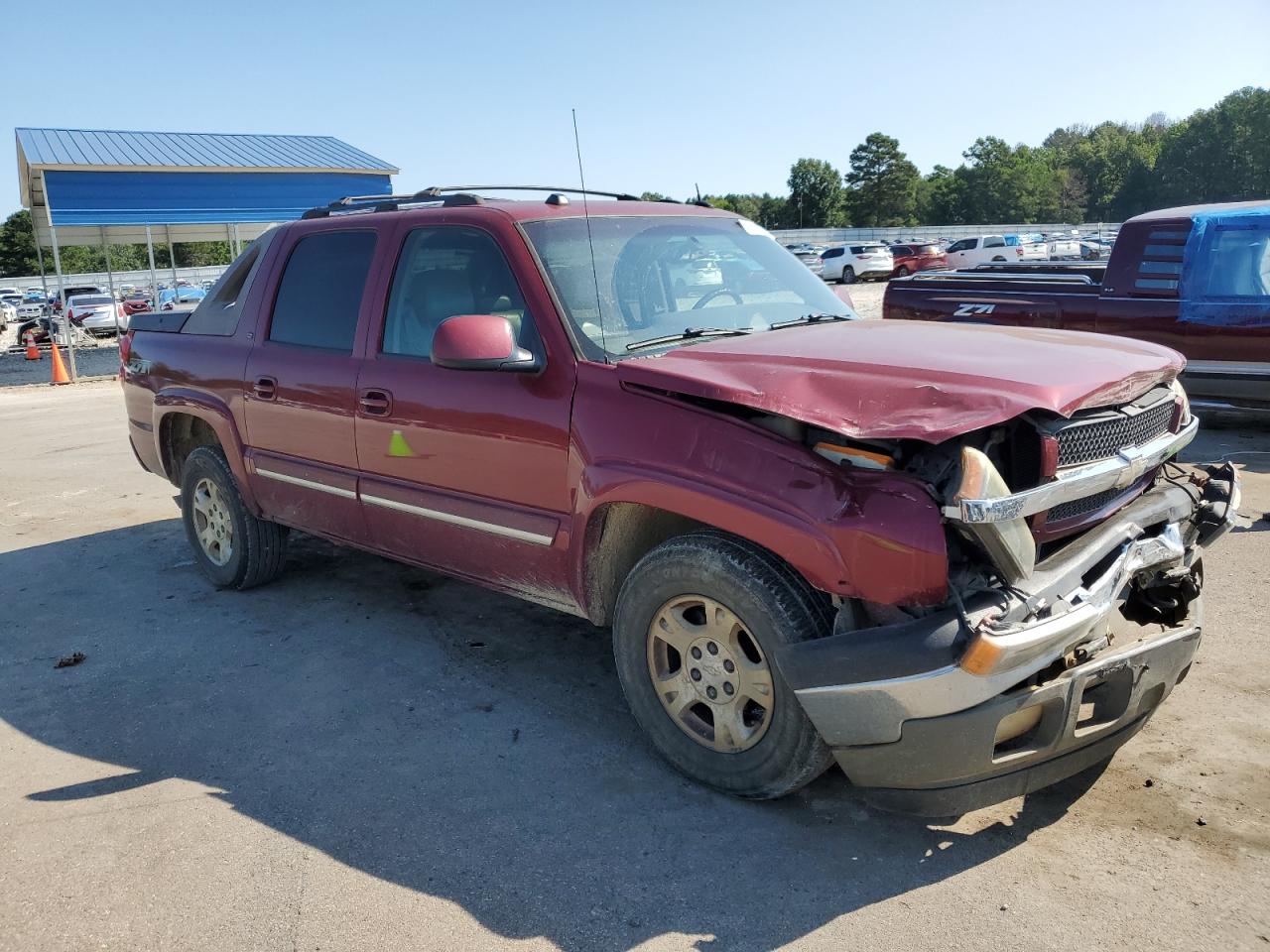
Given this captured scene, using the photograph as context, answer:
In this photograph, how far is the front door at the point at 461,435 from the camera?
3.68m

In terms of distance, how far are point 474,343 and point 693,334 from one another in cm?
88

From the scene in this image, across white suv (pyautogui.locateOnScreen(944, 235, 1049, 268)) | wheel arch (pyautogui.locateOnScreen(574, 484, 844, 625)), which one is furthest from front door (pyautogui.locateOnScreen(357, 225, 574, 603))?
white suv (pyautogui.locateOnScreen(944, 235, 1049, 268))

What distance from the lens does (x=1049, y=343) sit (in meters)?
3.52

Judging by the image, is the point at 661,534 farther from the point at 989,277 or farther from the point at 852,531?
the point at 989,277

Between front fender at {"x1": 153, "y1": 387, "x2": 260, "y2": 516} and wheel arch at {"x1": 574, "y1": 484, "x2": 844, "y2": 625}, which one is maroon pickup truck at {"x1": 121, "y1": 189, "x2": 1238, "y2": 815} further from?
front fender at {"x1": 153, "y1": 387, "x2": 260, "y2": 516}

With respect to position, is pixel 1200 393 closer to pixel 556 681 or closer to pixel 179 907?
pixel 556 681

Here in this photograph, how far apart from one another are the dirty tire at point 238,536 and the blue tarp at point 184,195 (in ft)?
54.6

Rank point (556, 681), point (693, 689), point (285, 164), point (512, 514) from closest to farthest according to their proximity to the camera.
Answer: point (693, 689) < point (512, 514) < point (556, 681) < point (285, 164)

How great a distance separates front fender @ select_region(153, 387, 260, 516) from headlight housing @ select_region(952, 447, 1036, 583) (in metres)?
3.91

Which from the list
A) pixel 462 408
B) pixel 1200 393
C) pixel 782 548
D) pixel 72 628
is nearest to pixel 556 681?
pixel 462 408

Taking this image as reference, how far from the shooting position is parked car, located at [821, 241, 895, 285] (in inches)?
1550

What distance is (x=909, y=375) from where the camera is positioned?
2.99m

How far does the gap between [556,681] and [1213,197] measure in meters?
89.4

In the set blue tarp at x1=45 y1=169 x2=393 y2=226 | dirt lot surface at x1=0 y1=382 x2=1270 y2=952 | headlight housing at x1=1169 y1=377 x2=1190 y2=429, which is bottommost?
dirt lot surface at x1=0 y1=382 x2=1270 y2=952
